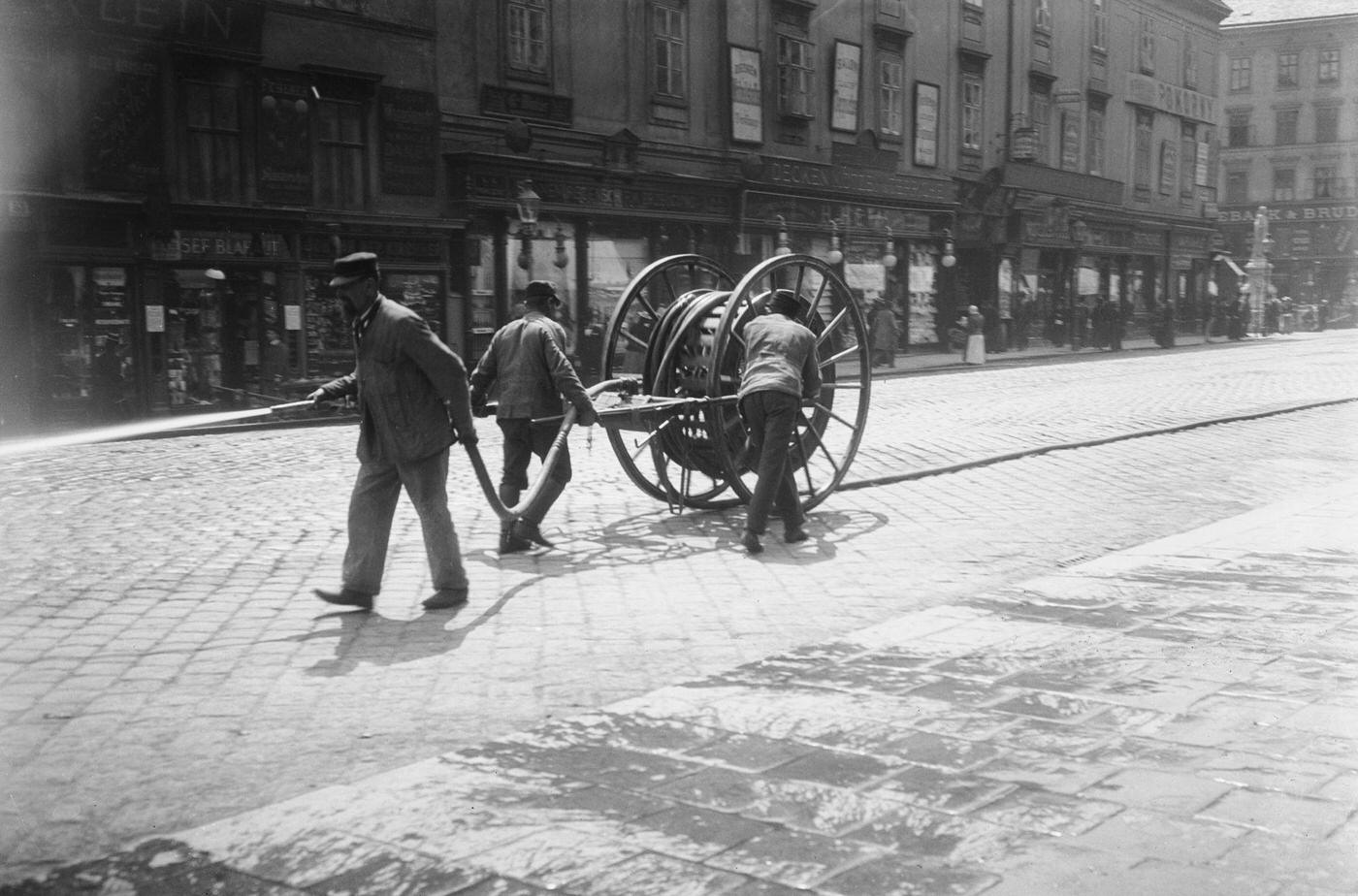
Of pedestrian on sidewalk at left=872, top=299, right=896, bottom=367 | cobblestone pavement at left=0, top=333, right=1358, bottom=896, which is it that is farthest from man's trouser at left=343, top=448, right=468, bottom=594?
pedestrian on sidewalk at left=872, top=299, right=896, bottom=367

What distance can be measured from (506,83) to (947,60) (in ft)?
38.0

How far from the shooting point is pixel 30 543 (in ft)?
29.1

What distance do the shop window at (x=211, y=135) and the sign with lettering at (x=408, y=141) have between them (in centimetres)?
256

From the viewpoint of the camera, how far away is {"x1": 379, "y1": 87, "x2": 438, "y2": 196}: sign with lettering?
22312 mm

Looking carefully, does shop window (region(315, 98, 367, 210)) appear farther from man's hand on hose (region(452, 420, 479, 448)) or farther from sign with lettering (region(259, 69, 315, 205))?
man's hand on hose (region(452, 420, 479, 448))

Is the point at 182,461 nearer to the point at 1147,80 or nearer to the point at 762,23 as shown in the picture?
the point at 762,23

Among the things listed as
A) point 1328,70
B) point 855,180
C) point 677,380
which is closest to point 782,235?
point 855,180

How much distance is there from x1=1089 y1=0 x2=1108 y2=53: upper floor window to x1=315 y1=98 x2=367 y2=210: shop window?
15.0m

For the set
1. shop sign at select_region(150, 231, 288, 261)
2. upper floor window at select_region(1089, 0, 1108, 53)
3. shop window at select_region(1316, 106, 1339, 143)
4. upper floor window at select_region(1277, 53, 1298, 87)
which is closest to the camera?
shop sign at select_region(150, 231, 288, 261)

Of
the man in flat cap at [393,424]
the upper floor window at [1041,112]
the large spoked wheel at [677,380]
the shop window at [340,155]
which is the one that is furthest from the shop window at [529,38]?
the man in flat cap at [393,424]

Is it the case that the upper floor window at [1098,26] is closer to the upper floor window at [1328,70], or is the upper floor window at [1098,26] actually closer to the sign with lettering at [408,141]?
the sign with lettering at [408,141]

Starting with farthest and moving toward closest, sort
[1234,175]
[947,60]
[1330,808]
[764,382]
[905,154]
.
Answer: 1. [1234,175]
2. [905,154]
3. [947,60]
4. [764,382]
5. [1330,808]

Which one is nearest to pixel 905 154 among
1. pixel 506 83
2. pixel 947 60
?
pixel 947 60

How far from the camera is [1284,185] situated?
63.6m
